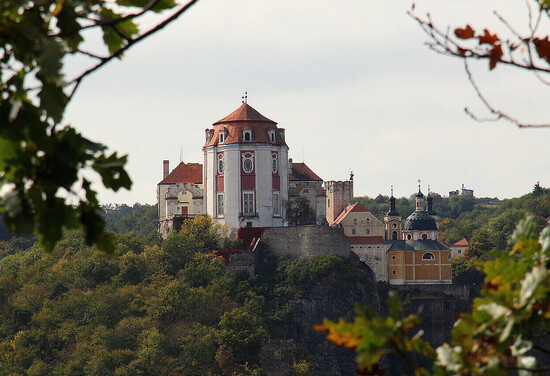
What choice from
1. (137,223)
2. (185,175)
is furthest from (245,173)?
(137,223)

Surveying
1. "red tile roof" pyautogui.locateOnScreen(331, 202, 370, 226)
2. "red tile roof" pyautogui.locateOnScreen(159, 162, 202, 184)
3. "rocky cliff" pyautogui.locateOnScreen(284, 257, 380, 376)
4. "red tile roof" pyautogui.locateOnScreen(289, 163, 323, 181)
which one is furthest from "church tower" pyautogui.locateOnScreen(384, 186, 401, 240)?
"red tile roof" pyautogui.locateOnScreen(159, 162, 202, 184)

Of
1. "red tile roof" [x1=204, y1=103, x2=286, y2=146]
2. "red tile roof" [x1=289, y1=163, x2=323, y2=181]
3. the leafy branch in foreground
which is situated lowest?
the leafy branch in foreground

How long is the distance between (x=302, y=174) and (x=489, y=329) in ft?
204

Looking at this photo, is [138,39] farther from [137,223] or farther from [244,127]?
[137,223]

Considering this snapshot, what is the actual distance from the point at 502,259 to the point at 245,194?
56572mm

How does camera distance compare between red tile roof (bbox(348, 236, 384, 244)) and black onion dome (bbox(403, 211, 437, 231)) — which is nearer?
red tile roof (bbox(348, 236, 384, 244))

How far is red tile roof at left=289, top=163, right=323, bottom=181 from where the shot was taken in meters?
66.7

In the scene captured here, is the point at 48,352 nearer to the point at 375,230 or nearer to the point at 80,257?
the point at 80,257

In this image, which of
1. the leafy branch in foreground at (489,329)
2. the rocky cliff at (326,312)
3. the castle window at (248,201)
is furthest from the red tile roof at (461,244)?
the leafy branch in foreground at (489,329)

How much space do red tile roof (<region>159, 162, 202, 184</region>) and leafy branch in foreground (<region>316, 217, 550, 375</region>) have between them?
61.5 meters

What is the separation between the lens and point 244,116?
65312 mm

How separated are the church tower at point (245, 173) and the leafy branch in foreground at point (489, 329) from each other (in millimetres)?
56218

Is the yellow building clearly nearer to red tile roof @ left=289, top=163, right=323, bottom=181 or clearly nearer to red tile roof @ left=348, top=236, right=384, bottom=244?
red tile roof @ left=348, top=236, right=384, bottom=244

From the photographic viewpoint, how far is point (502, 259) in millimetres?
5352
